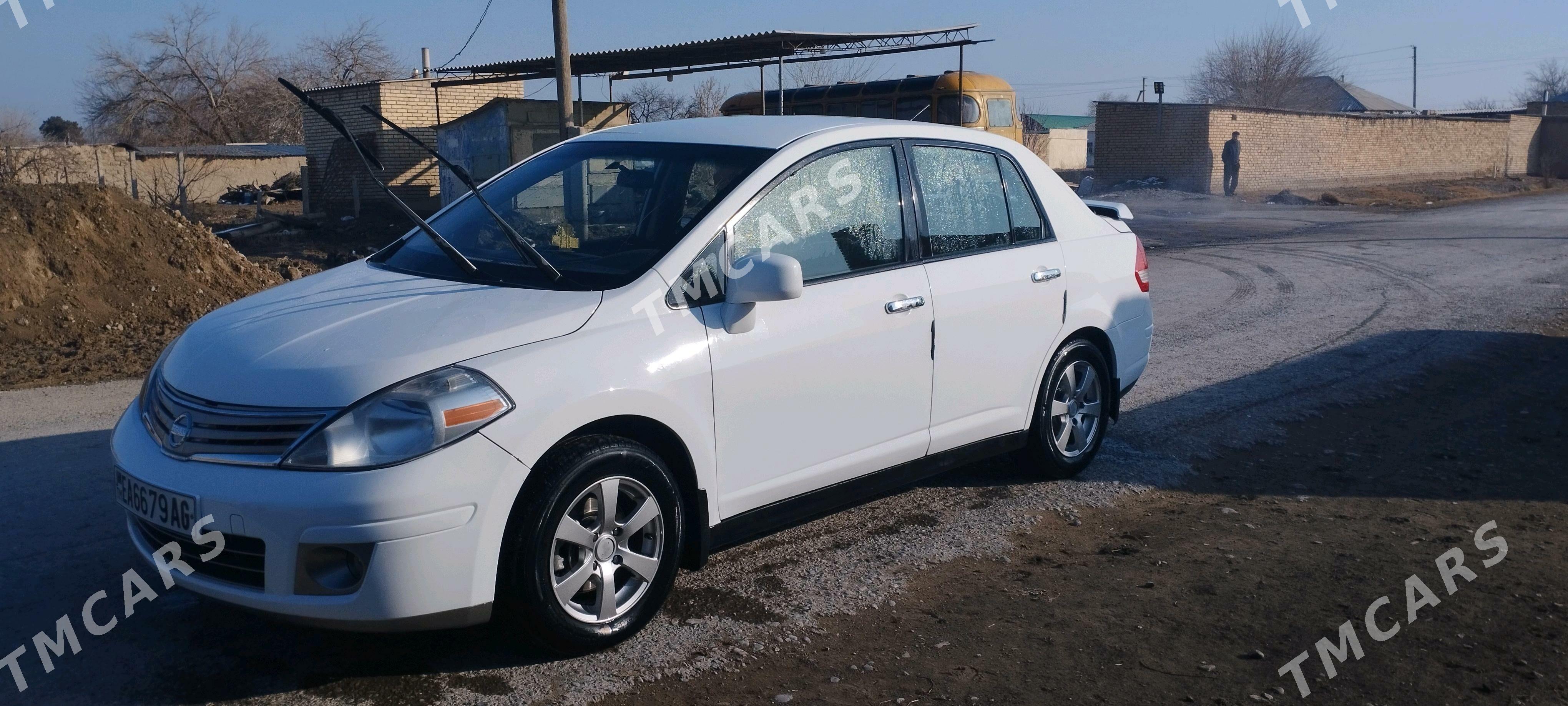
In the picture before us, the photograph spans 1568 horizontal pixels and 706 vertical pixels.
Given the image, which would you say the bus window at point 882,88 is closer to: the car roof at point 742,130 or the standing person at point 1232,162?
the standing person at point 1232,162

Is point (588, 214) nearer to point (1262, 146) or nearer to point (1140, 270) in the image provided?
point (1140, 270)

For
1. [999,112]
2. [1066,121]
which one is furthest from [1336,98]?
[999,112]

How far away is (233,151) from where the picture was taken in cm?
3897

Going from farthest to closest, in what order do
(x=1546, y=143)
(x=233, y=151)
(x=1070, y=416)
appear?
1. (x=1546, y=143)
2. (x=233, y=151)
3. (x=1070, y=416)

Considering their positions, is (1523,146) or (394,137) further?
(1523,146)

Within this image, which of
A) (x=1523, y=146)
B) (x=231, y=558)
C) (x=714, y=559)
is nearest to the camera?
(x=231, y=558)

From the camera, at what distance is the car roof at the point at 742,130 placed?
4582 millimetres

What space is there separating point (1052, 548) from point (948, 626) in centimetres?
98

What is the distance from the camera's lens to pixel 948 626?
3973 mm

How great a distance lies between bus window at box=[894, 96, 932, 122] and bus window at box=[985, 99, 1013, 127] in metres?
1.20

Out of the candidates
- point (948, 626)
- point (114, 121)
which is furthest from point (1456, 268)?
point (114, 121)

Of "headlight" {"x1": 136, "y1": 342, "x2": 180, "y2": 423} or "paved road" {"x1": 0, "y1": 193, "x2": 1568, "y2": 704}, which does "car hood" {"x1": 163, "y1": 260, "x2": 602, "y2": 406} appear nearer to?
"headlight" {"x1": 136, "y1": 342, "x2": 180, "y2": 423}

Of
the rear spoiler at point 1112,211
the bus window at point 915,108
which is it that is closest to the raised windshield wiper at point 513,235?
the rear spoiler at point 1112,211

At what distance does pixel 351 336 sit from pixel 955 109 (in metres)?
21.6
